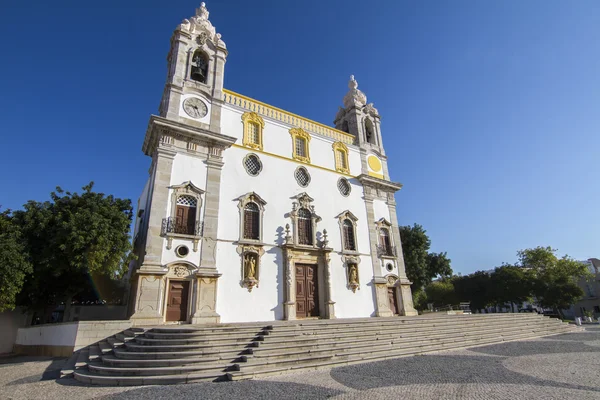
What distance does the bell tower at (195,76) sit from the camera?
15.8 metres

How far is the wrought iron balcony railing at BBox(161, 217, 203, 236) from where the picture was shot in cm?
1312

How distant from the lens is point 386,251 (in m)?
19.7

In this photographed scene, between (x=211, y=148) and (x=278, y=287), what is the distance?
24.6 feet

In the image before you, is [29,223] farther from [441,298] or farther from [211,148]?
[441,298]

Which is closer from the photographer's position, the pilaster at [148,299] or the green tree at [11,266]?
the green tree at [11,266]

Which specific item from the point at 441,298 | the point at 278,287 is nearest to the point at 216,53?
the point at 278,287

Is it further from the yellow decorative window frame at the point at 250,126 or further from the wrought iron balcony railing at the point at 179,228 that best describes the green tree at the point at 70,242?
the yellow decorative window frame at the point at 250,126

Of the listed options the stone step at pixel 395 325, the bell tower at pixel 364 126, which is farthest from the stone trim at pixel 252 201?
the bell tower at pixel 364 126

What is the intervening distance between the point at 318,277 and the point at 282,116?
9834mm

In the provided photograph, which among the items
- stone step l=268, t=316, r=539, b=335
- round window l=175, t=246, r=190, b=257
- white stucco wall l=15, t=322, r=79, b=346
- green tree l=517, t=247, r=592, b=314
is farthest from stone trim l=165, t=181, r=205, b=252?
green tree l=517, t=247, r=592, b=314

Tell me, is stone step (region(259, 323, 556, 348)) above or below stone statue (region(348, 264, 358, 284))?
below

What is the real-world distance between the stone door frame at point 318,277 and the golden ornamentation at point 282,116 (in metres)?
8.00

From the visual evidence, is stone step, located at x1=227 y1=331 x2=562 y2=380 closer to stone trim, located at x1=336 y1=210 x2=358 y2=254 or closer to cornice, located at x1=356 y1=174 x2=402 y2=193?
stone trim, located at x1=336 y1=210 x2=358 y2=254

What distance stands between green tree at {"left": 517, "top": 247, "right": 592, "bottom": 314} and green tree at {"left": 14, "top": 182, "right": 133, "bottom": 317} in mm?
40282
